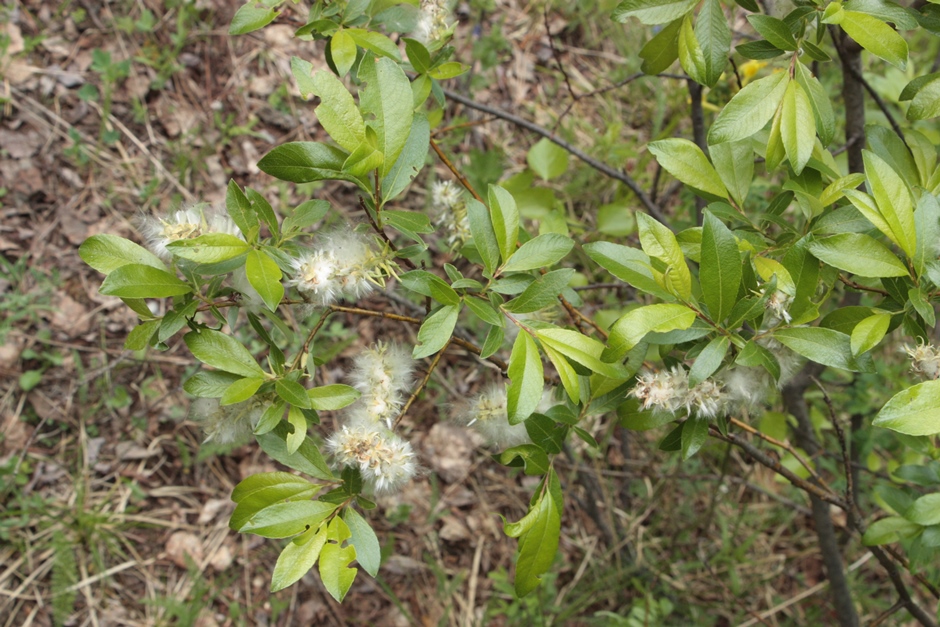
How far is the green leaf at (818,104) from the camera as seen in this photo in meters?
1.08

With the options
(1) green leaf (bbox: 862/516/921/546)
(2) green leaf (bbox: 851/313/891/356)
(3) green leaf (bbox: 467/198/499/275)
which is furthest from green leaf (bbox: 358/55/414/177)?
(1) green leaf (bbox: 862/516/921/546)

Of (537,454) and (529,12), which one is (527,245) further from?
(529,12)

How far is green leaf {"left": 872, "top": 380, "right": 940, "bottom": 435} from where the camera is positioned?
2.79ft

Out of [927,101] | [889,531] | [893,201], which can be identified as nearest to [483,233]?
[893,201]

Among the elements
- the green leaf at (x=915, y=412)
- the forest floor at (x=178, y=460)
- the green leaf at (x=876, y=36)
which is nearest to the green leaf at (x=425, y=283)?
the green leaf at (x=915, y=412)

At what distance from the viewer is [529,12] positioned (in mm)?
3426

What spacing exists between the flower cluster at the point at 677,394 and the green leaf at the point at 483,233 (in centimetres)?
28

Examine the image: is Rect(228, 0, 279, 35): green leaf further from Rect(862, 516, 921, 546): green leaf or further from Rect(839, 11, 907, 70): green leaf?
Rect(862, 516, 921, 546): green leaf

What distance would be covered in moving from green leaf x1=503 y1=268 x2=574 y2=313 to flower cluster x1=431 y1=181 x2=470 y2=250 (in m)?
0.34

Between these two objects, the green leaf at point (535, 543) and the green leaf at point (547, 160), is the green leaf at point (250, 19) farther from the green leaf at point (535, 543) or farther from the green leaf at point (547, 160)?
the green leaf at point (547, 160)

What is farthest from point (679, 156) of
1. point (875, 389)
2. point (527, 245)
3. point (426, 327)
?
point (875, 389)

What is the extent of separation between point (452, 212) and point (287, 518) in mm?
652

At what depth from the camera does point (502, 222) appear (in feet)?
3.51

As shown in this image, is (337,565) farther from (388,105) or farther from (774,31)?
(774,31)
